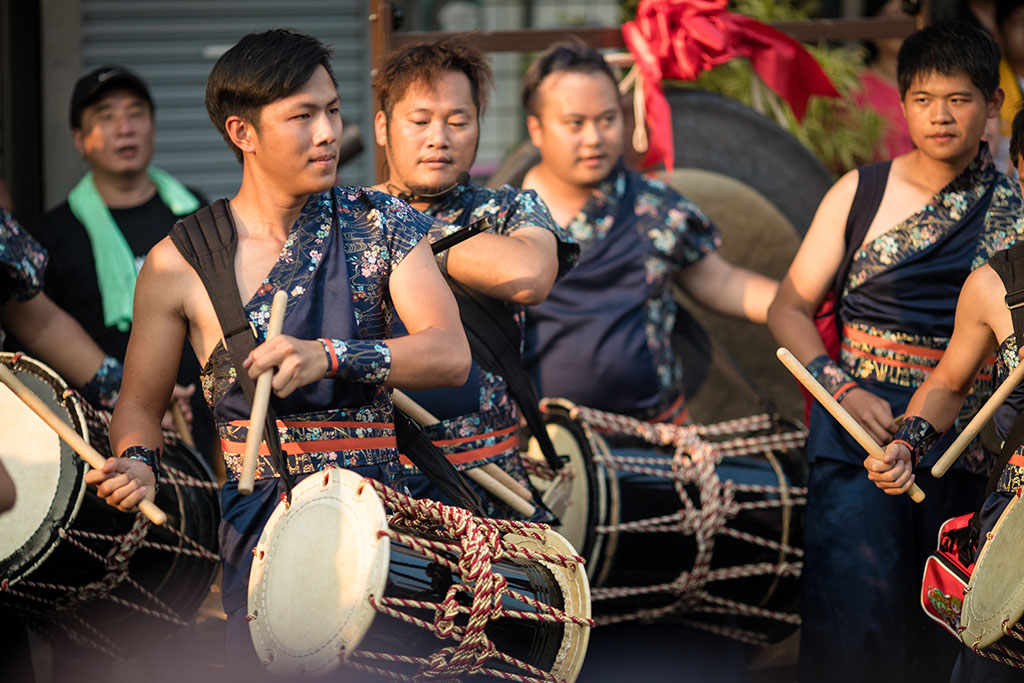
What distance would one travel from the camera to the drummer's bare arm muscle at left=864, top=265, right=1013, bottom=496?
100 inches

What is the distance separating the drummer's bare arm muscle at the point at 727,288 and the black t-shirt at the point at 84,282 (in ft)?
5.13

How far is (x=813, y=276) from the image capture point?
128 inches

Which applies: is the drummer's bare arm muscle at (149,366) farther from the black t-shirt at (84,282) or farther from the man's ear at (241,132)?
the black t-shirt at (84,282)

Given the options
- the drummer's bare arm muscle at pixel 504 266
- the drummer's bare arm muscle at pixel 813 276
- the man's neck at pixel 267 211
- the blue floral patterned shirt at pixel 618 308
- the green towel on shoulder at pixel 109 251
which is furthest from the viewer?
the green towel on shoulder at pixel 109 251

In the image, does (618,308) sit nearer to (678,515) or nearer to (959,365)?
(678,515)

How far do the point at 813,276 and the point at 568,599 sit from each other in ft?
4.15

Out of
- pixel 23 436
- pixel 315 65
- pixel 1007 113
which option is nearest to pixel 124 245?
pixel 23 436

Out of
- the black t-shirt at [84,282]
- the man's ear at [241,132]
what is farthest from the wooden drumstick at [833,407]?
the black t-shirt at [84,282]

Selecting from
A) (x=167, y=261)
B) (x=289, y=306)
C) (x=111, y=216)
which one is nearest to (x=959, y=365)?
Answer: (x=289, y=306)

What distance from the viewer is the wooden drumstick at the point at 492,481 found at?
2.74 m

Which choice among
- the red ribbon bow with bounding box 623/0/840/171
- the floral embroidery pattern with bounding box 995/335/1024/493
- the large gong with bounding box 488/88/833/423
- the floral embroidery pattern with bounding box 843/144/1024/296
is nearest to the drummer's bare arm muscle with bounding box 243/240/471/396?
the floral embroidery pattern with bounding box 995/335/1024/493

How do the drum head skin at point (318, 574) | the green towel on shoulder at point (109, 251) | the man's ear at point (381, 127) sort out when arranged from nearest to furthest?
the drum head skin at point (318, 574) → the man's ear at point (381, 127) → the green towel on shoulder at point (109, 251)

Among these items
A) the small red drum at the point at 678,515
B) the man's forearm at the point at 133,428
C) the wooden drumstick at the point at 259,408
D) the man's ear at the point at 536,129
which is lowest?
the small red drum at the point at 678,515

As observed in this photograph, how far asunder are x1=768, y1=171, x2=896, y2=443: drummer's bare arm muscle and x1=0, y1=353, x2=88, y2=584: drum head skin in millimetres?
1704
